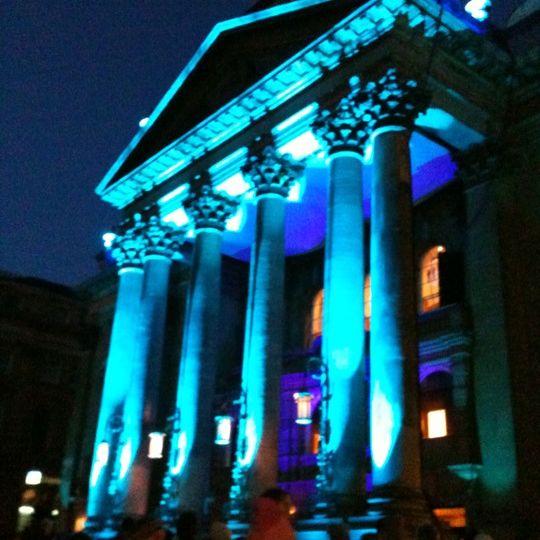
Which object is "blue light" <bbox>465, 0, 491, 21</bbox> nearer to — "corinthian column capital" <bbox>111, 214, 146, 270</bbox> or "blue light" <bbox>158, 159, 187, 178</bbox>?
"blue light" <bbox>158, 159, 187, 178</bbox>

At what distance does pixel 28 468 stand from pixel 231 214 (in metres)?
26.2

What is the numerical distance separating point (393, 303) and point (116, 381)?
45.3 feet

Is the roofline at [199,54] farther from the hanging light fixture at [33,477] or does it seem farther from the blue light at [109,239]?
the hanging light fixture at [33,477]

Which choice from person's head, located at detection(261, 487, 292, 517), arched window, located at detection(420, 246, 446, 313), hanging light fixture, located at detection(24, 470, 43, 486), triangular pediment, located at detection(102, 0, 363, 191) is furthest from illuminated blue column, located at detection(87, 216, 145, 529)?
person's head, located at detection(261, 487, 292, 517)

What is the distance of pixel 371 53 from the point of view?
20.5 metres

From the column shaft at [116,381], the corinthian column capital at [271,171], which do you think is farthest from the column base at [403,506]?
the column shaft at [116,381]

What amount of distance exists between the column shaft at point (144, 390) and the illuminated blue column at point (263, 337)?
20.2 ft

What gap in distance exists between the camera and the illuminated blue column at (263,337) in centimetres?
1967

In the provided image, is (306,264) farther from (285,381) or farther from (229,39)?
(229,39)

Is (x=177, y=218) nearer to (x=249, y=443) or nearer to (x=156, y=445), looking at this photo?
(x=156, y=445)

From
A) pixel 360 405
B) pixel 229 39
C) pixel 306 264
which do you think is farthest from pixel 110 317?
pixel 360 405

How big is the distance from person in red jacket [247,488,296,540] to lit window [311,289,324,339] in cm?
2641

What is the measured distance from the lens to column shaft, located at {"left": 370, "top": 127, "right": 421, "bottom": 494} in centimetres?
1597

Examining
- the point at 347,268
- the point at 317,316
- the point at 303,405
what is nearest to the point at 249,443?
the point at 303,405
